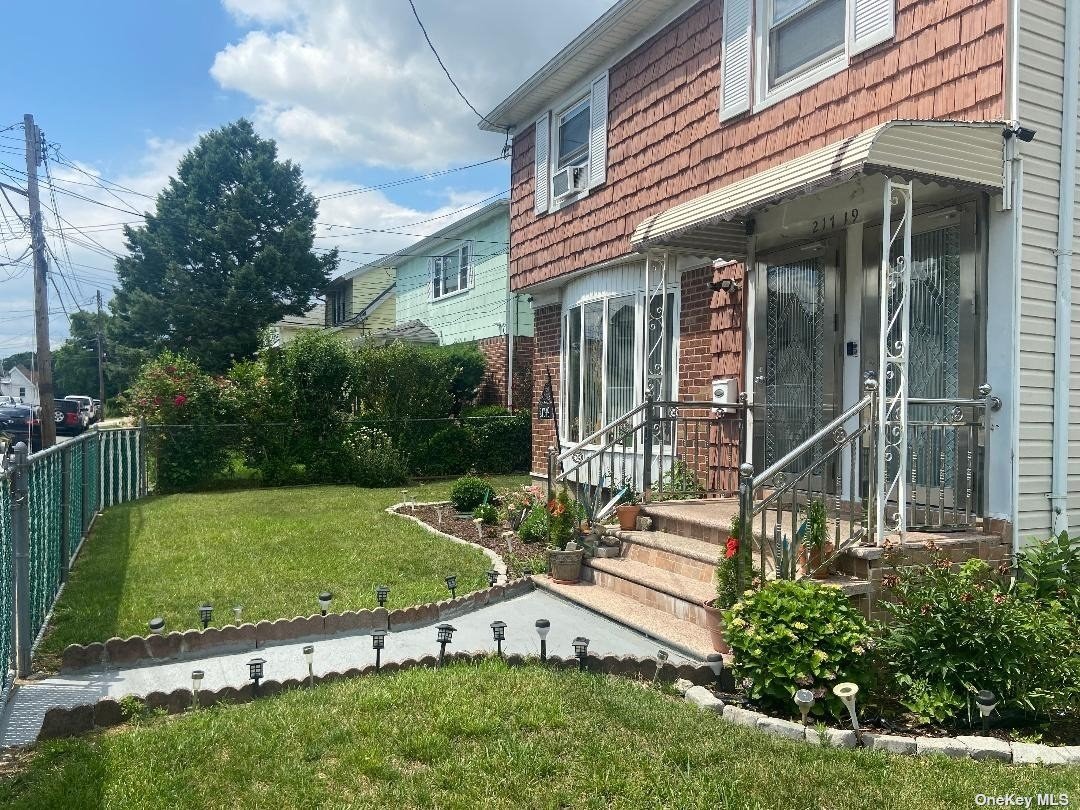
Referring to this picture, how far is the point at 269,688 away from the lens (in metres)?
4.26

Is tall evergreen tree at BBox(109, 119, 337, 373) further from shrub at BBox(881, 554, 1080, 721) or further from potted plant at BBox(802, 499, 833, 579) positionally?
shrub at BBox(881, 554, 1080, 721)

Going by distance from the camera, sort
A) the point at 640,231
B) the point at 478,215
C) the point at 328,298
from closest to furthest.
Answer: the point at 640,231, the point at 478,215, the point at 328,298

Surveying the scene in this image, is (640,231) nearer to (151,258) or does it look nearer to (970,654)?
(970,654)

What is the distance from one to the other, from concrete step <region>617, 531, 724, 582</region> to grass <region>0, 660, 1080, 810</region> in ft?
6.64

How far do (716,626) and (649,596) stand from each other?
1.20 m

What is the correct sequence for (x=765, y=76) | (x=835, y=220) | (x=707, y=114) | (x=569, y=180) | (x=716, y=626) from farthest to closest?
(x=569, y=180) → (x=707, y=114) → (x=765, y=76) → (x=835, y=220) → (x=716, y=626)

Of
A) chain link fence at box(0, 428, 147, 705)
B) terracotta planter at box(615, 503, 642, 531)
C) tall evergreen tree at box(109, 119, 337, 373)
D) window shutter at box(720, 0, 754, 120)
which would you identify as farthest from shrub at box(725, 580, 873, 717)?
tall evergreen tree at box(109, 119, 337, 373)

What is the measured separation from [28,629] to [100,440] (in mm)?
7283

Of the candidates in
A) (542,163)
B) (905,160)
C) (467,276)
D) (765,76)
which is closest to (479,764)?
(905,160)

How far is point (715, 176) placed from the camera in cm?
820

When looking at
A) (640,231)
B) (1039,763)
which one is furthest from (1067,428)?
(640,231)

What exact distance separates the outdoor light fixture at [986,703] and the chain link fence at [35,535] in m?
4.83

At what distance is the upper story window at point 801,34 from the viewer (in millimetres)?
6891

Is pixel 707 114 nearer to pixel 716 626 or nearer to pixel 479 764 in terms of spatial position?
pixel 716 626
